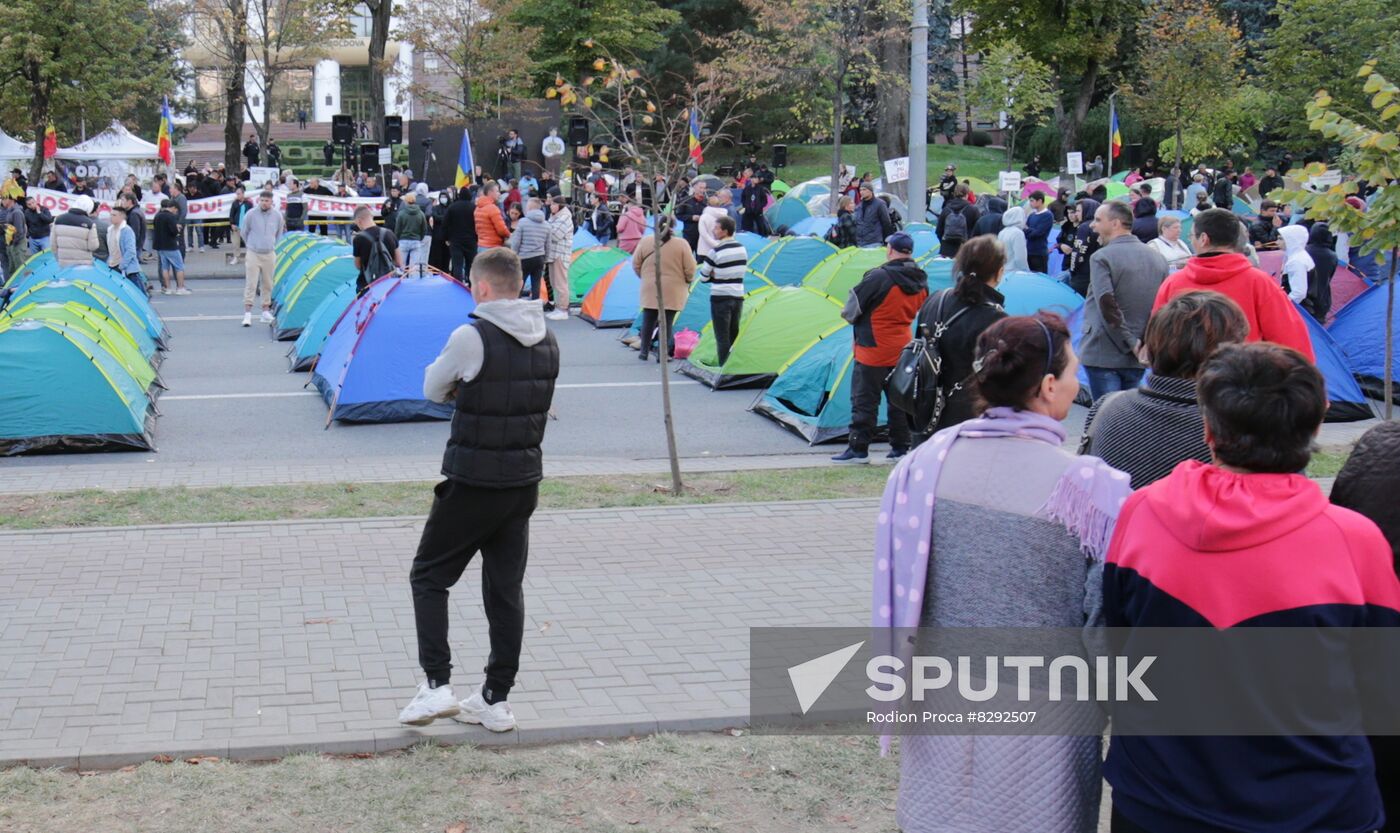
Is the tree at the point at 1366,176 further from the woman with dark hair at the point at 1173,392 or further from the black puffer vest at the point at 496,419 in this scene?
the black puffer vest at the point at 496,419

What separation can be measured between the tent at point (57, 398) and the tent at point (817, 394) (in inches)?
218

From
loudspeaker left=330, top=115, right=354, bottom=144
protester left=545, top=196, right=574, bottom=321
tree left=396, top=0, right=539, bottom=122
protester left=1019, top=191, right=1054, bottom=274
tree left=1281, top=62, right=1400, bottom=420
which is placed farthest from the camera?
loudspeaker left=330, top=115, right=354, bottom=144

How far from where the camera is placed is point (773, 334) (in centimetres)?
1472

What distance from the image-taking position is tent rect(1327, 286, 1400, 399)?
13922mm

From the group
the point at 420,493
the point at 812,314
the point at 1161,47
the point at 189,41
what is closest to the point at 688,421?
the point at 812,314

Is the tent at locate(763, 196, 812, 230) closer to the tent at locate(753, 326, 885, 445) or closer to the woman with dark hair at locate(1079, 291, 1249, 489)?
the tent at locate(753, 326, 885, 445)

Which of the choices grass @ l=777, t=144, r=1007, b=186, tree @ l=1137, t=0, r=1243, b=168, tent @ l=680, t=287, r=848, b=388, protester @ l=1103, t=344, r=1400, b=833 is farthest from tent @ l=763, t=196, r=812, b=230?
protester @ l=1103, t=344, r=1400, b=833

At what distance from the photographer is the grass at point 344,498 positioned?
29.8 feet

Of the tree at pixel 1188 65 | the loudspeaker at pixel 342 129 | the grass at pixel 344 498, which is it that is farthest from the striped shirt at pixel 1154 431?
the loudspeaker at pixel 342 129

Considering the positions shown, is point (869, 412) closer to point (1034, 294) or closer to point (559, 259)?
point (1034, 294)

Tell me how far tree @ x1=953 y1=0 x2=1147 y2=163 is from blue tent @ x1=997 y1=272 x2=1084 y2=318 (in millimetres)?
37772

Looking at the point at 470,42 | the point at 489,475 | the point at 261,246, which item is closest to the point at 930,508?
the point at 489,475

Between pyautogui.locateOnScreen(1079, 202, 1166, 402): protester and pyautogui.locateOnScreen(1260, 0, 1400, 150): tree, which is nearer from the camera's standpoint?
pyautogui.locateOnScreen(1079, 202, 1166, 402): protester

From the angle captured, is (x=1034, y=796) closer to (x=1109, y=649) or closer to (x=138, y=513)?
(x=1109, y=649)
